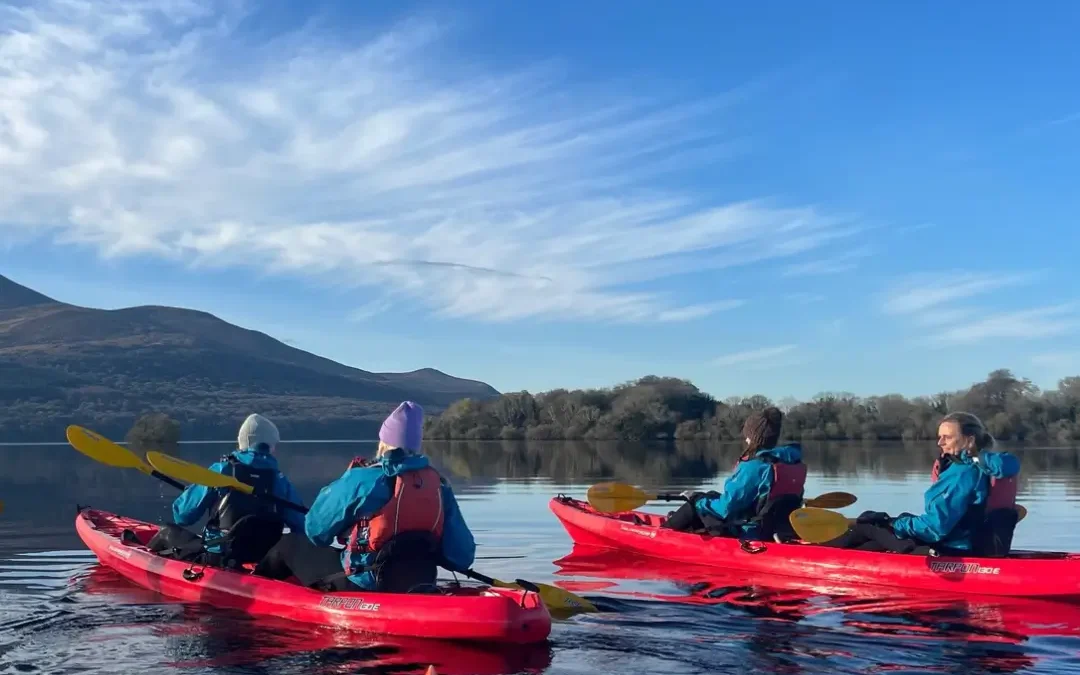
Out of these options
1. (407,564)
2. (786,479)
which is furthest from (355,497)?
(786,479)

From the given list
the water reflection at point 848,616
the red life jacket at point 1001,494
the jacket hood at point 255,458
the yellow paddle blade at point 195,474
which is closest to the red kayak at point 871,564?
the water reflection at point 848,616

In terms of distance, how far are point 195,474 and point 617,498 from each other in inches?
276

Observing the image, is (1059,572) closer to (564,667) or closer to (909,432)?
(564,667)

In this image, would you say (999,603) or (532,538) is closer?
(999,603)

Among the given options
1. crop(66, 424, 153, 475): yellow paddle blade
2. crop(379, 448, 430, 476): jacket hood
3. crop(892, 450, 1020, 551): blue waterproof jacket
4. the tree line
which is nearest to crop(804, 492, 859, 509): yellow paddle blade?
crop(892, 450, 1020, 551): blue waterproof jacket

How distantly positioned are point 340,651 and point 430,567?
107 centimetres

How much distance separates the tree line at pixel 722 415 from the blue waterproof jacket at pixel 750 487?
54.7 metres

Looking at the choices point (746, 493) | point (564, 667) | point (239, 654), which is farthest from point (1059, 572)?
point (239, 654)

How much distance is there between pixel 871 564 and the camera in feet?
35.2

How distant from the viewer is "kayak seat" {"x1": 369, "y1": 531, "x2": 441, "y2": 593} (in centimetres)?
806

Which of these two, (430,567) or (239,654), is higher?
(430,567)

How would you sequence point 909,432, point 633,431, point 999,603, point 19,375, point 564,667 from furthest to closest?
point 19,375 < point 633,431 < point 909,432 < point 999,603 < point 564,667

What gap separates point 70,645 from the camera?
766 centimetres

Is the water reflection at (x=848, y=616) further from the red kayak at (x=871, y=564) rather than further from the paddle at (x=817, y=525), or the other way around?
the paddle at (x=817, y=525)
